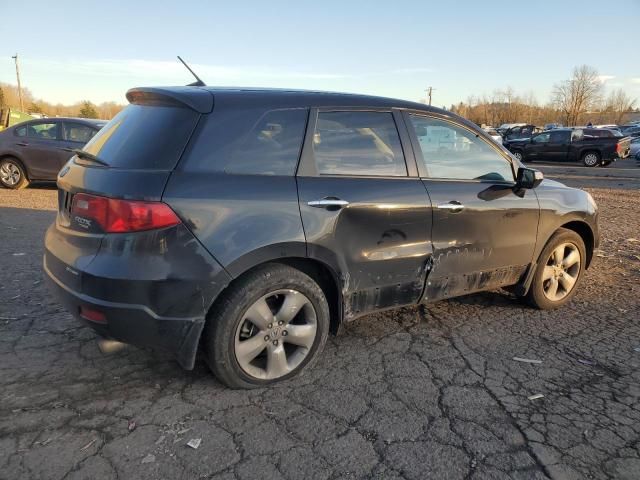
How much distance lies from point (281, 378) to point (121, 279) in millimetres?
1151

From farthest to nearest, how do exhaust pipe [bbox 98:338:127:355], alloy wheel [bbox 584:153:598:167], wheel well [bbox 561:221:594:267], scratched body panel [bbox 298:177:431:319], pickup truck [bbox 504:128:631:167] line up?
alloy wheel [bbox 584:153:598:167]
pickup truck [bbox 504:128:631:167]
wheel well [bbox 561:221:594:267]
exhaust pipe [bbox 98:338:127:355]
scratched body panel [bbox 298:177:431:319]

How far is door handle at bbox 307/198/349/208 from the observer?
3012mm

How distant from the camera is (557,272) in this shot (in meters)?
4.54

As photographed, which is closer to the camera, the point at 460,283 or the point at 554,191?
the point at 460,283

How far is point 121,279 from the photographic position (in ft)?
8.49

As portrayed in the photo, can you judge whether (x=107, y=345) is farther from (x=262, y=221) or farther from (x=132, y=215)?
(x=262, y=221)

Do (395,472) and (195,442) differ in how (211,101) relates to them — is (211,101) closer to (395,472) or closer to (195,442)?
(195,442)

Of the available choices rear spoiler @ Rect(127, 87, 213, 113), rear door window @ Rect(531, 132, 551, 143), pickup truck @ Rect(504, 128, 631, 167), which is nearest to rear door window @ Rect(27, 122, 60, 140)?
rear spoiler @ Rect(127, 87, 213, 113)

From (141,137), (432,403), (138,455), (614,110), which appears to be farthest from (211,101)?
(614,110)

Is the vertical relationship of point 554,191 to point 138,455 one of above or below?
above

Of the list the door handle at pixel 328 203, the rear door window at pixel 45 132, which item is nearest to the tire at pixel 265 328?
the door handle at pixel 328 203

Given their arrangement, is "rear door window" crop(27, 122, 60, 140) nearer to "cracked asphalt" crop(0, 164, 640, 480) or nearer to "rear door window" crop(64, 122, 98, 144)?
"rear door window" crop(64, 122, 98, 144)

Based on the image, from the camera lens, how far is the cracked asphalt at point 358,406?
2391mm

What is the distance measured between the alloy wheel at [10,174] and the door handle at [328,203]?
10293 mm
